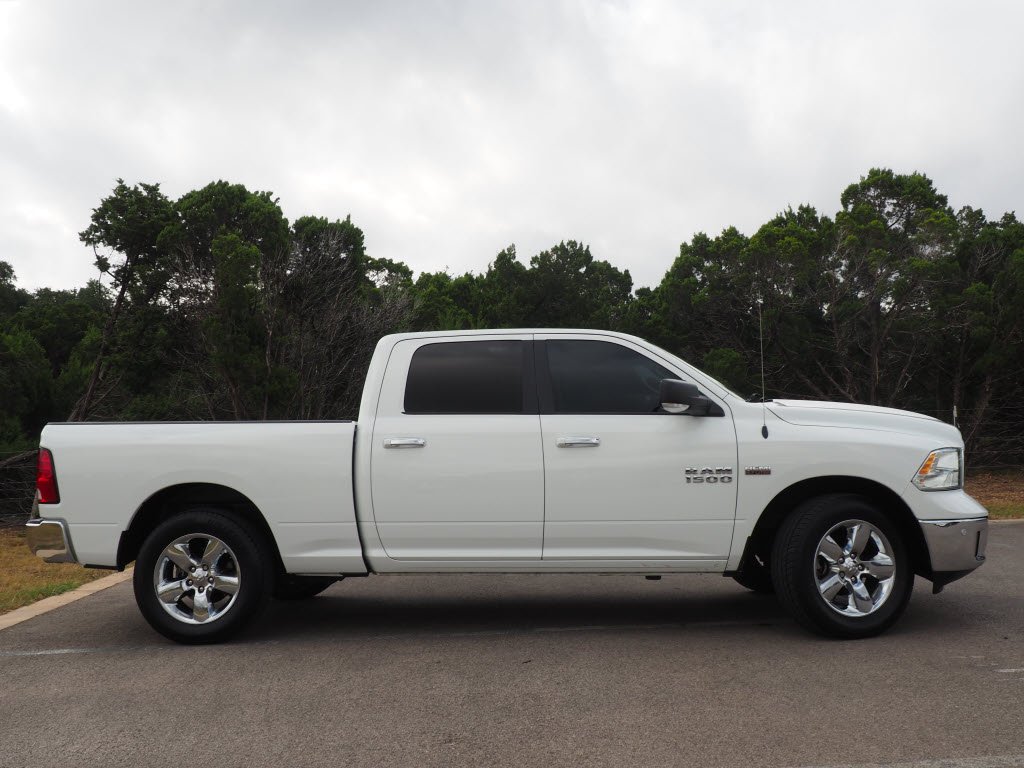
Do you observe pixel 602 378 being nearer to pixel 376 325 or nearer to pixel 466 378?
pixel 466 378

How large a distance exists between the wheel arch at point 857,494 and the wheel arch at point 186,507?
10.4 feet

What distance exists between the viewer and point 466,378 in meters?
6.43

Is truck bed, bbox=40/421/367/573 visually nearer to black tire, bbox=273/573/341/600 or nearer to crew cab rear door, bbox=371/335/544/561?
crew cab rear door, bbox=371/335/544/561

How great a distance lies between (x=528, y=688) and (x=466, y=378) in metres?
2.17

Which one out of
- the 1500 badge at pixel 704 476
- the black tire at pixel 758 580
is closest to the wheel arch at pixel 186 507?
Result: the 1500 badge at pixel 704 476

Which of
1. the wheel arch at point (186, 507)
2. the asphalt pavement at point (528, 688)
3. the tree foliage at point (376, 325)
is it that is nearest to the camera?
the asphalt pavement at point (528, 688)

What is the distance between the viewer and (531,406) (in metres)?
6.29

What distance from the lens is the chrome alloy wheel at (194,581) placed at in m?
6.27

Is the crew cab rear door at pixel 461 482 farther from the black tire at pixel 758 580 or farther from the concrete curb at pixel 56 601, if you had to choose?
the concrete curb at pixel 56 601

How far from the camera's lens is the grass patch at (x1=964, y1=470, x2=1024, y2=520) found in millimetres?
14663

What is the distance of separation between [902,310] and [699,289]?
872 cm

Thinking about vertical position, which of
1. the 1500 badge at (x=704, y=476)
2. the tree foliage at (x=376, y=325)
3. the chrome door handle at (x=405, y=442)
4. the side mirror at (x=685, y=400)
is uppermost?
the tree foliage at (x=376, y=325)

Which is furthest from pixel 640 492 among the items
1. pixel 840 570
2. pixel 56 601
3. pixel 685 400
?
pixel 56 601

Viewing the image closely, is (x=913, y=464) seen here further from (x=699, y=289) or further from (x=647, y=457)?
(x=699, y=289)
